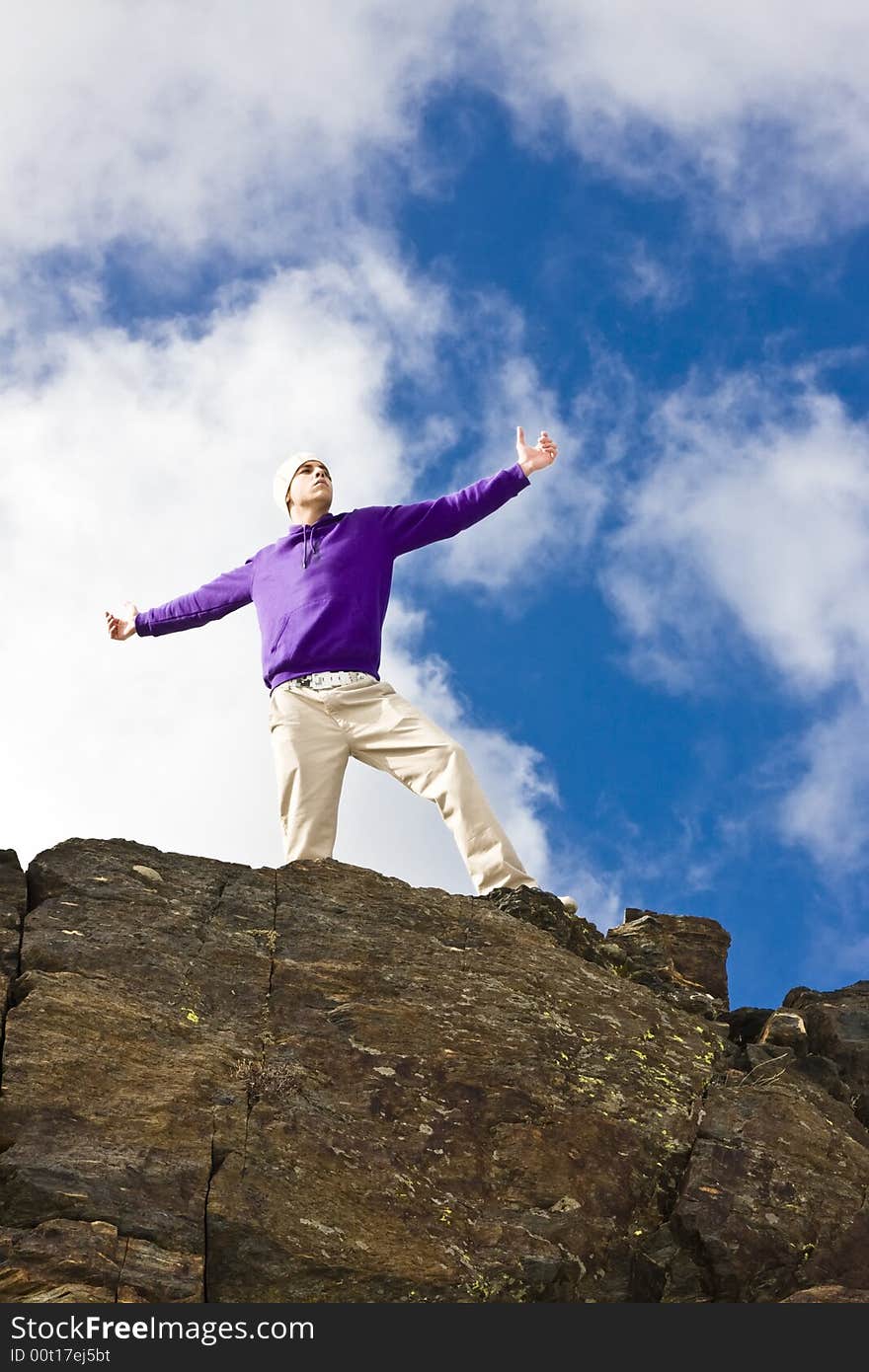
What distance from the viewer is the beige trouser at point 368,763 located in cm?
1029

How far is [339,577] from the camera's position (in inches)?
436

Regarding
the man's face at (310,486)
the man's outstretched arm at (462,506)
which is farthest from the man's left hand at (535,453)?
the man's face at (310,486)

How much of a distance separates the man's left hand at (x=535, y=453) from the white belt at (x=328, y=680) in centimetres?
183

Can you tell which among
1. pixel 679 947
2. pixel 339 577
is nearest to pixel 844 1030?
pixel 679 947

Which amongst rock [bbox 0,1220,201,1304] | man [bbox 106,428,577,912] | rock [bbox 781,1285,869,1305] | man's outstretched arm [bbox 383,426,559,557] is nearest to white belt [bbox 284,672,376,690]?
man [bbox 106,428,577,912]

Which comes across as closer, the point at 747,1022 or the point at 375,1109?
the point at 375,1109

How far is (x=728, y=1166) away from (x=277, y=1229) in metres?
2.44

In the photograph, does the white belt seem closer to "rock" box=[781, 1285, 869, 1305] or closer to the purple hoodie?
the purple hoodie

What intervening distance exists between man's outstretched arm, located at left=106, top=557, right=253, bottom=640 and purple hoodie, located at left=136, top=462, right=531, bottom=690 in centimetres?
2

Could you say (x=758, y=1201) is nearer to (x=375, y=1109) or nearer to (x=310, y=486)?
(x=375, y=1109)

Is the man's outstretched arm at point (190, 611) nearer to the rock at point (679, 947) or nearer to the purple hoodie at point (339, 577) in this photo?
the purple hoodie at point (339, 577)

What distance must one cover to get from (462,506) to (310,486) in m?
1.17

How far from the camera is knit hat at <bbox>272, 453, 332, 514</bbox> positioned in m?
11.9

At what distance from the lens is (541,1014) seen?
895cm
